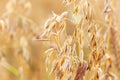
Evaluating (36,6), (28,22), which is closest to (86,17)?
(28,22)

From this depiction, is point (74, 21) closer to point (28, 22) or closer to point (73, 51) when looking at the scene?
point (73, 51)

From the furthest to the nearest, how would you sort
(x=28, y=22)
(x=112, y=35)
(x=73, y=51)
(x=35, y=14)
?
→ 1. (x=35, y=14)
2. (x=28, y=22)
3. (x=112, y=35)
4. (x=73, y=51)

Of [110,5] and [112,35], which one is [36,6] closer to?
[112,35]

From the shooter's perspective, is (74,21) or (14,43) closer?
(74,21)

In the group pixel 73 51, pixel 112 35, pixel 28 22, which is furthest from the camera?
pixel 28 22

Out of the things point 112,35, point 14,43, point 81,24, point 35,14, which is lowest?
point 81,24

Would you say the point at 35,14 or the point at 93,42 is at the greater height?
the point at 35,14

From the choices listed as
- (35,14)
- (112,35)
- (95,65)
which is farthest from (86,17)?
(35,14)

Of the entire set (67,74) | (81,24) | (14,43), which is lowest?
(67,74)

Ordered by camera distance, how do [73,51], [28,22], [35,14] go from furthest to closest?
1. [35,14]
2. [28,22]
3. [73,51]
